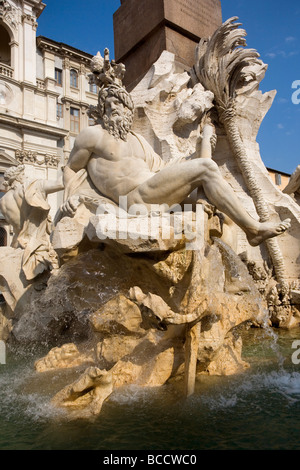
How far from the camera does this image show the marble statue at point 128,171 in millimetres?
3240

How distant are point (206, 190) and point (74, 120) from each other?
77.5 feet

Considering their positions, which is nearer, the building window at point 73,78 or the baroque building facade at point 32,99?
the baroque building facade at point 32,99

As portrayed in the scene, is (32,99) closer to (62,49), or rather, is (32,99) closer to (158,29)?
(62,49)

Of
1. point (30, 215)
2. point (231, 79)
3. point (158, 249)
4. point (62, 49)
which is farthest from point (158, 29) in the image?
point (62, 49)

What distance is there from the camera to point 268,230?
3.13m

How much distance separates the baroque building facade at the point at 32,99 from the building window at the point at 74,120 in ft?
0.45

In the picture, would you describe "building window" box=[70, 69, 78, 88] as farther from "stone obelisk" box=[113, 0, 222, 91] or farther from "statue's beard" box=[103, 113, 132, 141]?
"statue's beard" box=[103, 113, 132, 141]

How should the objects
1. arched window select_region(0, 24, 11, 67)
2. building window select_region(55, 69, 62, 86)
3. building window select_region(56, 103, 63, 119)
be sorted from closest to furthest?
arched window select_region(0, 24, 11, 67)
building window select_region(56, 103, 63, 119)
building window select_region(55, 69, 62, 86)

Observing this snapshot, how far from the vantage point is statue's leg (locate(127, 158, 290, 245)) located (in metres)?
3.18

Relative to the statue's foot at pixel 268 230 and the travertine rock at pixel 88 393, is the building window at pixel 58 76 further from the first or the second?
the travertine rock at pixel 88 393

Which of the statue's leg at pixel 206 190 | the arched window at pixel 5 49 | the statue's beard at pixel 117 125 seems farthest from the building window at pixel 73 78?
the statue's leg at pixel 206 190

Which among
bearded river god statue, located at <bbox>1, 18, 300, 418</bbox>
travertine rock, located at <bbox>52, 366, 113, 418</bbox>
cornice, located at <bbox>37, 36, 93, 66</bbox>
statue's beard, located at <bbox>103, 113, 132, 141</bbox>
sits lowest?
travertine rock, located at <bbox>52, 366, 113, 418</bbox>

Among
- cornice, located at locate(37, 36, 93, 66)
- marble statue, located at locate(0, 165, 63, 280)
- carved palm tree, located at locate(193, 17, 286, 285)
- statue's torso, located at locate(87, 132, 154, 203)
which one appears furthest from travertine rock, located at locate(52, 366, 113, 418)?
cornice, located at locate(37, 36, 93, 66)

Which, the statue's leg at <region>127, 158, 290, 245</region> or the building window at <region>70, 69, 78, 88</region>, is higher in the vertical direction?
the building window at <region>70, 69, 78, 88</region>
